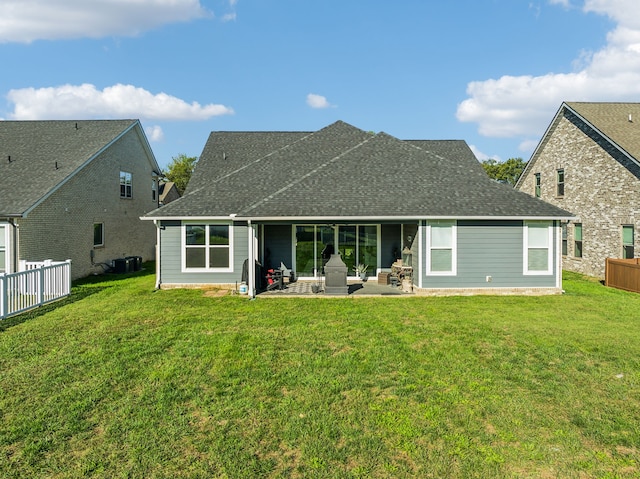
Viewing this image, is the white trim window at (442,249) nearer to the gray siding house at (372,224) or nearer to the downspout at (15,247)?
the gray siding house at (372,224)

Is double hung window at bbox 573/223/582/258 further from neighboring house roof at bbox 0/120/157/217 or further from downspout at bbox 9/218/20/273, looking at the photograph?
downspout at bbox 9/218/20/273

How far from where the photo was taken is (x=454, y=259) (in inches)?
513

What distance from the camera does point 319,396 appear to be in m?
5.39

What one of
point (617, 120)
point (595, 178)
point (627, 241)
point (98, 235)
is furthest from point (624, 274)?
point (98, 235)

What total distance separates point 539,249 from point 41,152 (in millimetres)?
20658

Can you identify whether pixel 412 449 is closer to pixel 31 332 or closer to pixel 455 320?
pixel 455 320

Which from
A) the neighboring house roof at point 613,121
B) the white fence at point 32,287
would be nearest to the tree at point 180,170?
the white fence at point 32,287

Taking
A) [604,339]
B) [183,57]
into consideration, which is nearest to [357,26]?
[183,57]

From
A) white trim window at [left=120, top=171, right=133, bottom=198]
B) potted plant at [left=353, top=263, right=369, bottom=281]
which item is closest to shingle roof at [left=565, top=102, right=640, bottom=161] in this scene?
potted plant at [left=353, top=263, right=369, bottom=281]

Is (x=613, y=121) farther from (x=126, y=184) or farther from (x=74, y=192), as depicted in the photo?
(x=126, y=184)

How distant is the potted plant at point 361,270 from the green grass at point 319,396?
541 centimetres

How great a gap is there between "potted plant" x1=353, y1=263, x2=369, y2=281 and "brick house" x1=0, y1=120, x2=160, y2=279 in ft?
38.4

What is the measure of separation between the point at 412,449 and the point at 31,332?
8268 millimetres

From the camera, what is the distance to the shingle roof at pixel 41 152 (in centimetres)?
Answer: 1488
